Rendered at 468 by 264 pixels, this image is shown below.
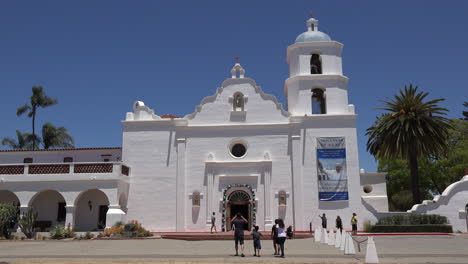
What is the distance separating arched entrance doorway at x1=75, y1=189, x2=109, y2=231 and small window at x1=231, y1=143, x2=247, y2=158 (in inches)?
392

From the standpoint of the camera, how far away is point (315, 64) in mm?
35094

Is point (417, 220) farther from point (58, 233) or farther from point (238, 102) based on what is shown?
point (58, 233)

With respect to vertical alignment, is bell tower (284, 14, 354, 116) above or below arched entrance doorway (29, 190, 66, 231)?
above

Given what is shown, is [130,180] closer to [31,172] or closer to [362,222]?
[31,172]

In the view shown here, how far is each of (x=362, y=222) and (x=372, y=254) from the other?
58.1 ft

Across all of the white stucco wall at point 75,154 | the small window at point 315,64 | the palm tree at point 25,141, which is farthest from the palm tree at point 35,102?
the small window at point 315,64

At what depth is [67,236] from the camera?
91.5ft

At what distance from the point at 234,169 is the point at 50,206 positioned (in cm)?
1400

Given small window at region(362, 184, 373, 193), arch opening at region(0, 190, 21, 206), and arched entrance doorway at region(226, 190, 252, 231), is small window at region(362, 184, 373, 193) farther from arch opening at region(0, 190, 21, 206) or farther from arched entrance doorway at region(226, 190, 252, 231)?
arch opening at region(0, 190, 21, 206)

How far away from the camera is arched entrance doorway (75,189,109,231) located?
32625 millimetres

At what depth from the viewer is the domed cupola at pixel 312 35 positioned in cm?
3469

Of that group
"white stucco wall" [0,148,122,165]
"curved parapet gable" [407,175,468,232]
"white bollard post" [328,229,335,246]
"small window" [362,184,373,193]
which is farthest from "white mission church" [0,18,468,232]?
"white bollard post" [328,229,335,246]

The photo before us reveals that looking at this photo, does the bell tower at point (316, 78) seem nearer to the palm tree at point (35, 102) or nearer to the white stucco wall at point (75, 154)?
the white stucco wall at point (75, 154)

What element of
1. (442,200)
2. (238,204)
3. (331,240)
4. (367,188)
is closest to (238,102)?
(238,204)
